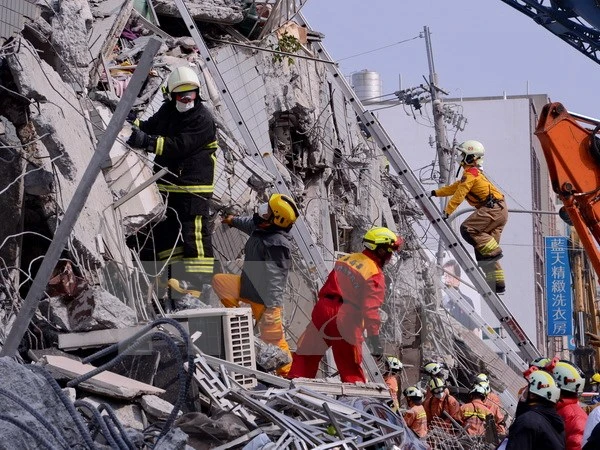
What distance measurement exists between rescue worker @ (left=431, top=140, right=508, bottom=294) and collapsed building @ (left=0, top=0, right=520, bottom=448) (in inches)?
66.1

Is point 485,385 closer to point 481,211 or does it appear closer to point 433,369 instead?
point 433,369

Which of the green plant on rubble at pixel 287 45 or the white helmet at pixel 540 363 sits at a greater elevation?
the green plant on rubble at pixel 287 45

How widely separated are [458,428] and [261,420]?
560 centimetres

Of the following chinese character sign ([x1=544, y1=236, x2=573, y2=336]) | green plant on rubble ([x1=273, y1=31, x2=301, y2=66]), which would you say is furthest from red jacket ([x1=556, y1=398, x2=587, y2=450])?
chinese character sign ([x1=544, y1=236, x2=573, y2=336])

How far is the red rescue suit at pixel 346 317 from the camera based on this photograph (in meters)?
9.95

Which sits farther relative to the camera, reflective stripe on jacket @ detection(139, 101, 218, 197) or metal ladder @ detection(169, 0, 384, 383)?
metal ladder @ detection(169, 0, 384, 383)

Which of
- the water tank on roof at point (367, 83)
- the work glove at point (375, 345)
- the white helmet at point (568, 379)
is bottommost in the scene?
the work glove at point (375, 345)

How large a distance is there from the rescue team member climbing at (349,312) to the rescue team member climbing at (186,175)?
98 cm

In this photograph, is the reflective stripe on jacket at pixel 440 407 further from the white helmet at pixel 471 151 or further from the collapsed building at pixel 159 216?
the white helmet at pixel 471 151

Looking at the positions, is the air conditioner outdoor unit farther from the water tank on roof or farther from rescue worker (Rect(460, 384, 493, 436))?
the water tank on roof

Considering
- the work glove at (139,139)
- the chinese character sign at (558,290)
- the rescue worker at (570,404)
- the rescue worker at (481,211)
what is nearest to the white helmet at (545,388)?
the rescue worker at (570,404)

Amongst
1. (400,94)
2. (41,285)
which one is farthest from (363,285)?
(400,94)

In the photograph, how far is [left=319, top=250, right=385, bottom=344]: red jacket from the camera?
32.6 ft

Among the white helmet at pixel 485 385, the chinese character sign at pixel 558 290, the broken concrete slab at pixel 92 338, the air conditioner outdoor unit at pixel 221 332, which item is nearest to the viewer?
the broken concrete slab at pixel 92 338
